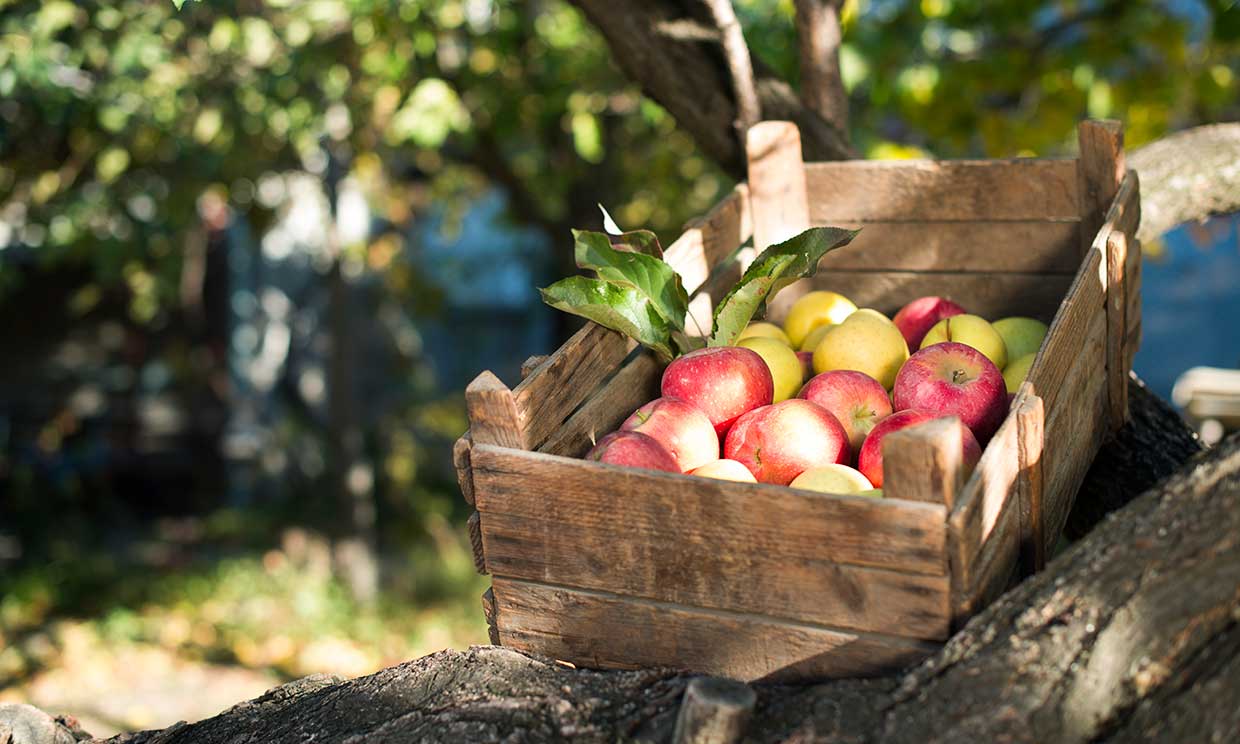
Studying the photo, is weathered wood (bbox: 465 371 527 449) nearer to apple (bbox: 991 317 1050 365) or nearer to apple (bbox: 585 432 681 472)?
apple (bbox: 585 432 681 472)

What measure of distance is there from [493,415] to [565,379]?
20cm

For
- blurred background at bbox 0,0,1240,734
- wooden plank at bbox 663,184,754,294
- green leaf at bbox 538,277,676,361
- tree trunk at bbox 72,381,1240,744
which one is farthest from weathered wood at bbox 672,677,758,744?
blurred background at bbox 0,0,1240,734

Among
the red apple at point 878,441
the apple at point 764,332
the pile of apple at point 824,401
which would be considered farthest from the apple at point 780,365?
the red apple at point 878,441

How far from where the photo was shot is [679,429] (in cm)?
178

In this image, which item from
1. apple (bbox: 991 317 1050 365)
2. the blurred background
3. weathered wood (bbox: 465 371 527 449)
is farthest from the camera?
the blurred background

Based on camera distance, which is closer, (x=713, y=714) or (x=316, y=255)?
(x=713, y=714)

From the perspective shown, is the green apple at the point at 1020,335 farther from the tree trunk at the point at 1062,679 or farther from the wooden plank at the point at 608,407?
the tree trunk at the point at 1062,679

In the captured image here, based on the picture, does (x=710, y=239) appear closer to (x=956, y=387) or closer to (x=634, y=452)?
(x=956, y=387)

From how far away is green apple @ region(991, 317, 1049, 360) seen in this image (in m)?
2.14

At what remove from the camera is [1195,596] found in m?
1.25

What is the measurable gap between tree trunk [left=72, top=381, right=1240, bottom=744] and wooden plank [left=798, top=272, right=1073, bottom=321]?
1.04 metres

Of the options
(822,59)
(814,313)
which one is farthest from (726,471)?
(822,59)

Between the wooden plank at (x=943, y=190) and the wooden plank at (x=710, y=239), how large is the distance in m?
0.16

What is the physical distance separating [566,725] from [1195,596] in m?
0.71
